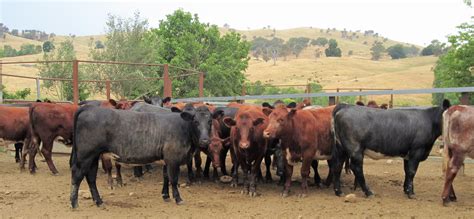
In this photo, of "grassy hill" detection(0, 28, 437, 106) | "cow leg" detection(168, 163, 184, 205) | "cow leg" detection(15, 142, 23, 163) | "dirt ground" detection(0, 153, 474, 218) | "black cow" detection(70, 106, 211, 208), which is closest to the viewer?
"dirt ground" detection(0, 153, 474, 218)

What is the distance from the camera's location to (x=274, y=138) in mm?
8195

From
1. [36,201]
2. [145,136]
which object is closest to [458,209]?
[145,136]

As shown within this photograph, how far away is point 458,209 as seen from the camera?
23.0 feet

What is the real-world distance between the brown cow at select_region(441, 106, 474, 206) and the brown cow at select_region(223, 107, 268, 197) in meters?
2.95

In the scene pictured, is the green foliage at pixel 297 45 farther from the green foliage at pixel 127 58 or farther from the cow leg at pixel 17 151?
the cow leg at pixel 17 151

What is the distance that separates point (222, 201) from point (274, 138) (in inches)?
56.7

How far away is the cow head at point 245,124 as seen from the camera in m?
7.93

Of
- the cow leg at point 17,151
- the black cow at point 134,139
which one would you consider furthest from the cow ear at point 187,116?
the cow leg at point 17,151

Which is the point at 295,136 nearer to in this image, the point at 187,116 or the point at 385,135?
the point at 385,135

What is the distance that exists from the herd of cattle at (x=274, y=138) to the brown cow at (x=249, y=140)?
17 mm

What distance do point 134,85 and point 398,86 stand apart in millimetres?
35415

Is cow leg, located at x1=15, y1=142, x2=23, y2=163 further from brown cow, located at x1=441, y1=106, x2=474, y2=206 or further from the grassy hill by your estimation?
the grassy hill

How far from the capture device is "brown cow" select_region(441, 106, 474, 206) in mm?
7129

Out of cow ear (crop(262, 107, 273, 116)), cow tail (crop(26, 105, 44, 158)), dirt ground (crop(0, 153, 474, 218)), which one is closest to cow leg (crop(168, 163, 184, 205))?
dirt ground (crop(0, 153, 474, 218))
